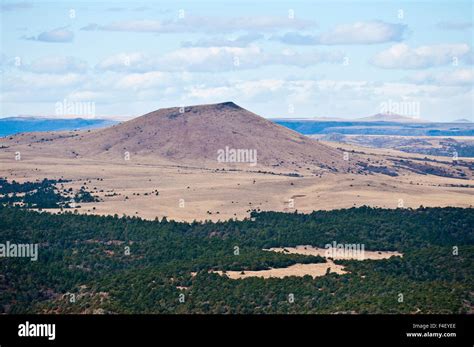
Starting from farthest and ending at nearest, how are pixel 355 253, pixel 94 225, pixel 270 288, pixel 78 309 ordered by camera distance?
pixel 94 225
pixel 355 253
pixel 270 288
pixel 78 309

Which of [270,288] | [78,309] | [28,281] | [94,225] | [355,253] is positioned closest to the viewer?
[78,309]

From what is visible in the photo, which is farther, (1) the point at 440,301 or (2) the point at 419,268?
(2) the point at 419,268
